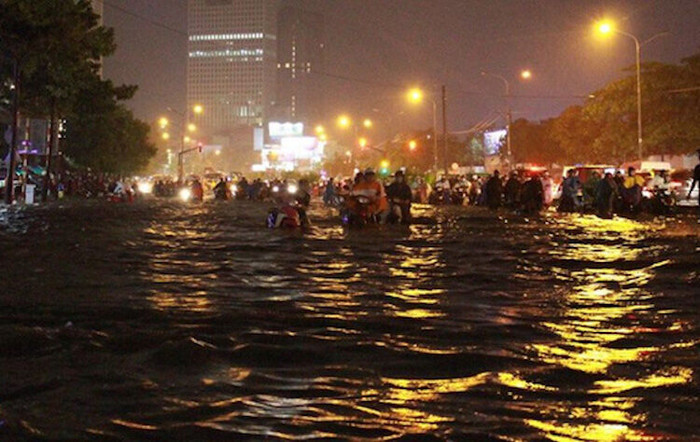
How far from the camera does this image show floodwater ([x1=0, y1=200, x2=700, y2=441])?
5.00 metres

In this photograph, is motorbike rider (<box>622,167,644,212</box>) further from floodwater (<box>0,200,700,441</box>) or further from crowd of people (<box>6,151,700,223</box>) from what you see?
floodwater (<box>0,200,700,441</box>)

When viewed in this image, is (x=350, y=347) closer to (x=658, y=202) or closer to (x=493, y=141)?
(x=658, y=202)

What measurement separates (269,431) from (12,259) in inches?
445

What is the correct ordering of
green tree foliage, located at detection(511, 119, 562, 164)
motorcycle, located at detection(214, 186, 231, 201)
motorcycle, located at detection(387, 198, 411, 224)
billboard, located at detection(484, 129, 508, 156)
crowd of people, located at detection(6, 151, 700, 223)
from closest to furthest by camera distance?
crowd of people, located at detection(6, 151, 700, 223) < motorcycle, located at detection(387, 198, 411, 224) < motorcycle, located at detection(214, 186, 231, 201) < green tree foliage, located at detection(511, 119, 562, 164) < billboard, located at detection(484, 129, 508, 156)

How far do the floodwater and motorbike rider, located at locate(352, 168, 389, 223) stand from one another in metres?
9.05

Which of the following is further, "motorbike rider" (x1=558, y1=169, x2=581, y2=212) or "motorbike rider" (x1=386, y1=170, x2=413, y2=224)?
"motorbike rider" (x1=558, y1=169, x2=581, y2=212)

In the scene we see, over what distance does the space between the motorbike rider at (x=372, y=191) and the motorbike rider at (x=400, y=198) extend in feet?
3.97

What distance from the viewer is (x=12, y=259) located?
14.9 metres

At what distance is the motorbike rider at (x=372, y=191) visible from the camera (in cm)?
2444

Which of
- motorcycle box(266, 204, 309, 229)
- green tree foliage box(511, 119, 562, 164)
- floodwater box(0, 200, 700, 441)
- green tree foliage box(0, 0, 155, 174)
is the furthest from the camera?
green tree foliage box(511, 119, 562, 164)

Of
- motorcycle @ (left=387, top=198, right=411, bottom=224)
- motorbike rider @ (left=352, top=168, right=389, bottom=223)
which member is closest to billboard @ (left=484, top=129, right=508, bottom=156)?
motorcycle @ (left=387, top=198, right=411, bottom=224)

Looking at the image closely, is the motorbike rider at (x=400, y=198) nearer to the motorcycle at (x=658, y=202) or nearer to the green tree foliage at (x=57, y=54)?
the motorcycle at (x=658, y=202)

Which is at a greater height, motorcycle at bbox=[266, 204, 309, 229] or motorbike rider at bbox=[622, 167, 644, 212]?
motorbike rider at bbox=[622, 167, 644, 212]

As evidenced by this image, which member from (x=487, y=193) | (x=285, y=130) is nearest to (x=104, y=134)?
(x=487, y=193)
